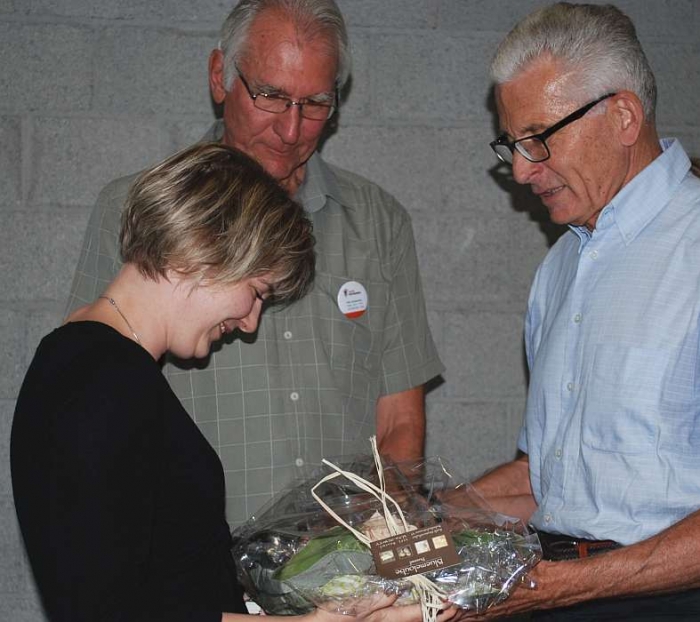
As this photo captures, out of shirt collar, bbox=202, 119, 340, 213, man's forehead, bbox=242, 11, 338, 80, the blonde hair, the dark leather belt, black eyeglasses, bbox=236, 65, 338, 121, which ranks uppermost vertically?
man's forehead, bbox=242, 11, 338, 80

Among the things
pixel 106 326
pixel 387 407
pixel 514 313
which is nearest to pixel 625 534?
pixel 387 407

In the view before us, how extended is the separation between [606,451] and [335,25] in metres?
1.12

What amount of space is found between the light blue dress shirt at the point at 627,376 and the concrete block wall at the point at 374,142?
0.80 m

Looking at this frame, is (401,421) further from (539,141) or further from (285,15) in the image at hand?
(285,15)

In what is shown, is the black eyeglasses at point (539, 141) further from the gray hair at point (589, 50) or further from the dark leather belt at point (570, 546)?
the dark leather belt at point (570, 546)

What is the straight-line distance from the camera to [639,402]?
1675mm

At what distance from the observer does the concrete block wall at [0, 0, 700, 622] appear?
2.54 meters

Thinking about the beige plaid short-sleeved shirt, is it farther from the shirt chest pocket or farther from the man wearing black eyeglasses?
the shirt chest pocket

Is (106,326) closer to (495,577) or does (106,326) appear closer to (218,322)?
(218,322)

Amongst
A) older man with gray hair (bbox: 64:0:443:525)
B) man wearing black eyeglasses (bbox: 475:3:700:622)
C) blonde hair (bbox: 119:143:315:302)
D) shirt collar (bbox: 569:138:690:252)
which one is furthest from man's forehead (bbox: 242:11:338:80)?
shirt collar (bbox: 569:138:690:252)

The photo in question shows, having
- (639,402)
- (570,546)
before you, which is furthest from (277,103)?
(570,546)

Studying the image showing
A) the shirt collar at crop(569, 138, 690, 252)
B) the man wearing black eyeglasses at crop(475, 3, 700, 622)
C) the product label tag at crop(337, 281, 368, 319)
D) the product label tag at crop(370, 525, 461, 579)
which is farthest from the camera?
the product label tag at crop(337, 281, 368, 319)

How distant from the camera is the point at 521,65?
6.06 ft

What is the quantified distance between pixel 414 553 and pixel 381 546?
50 millimetres
